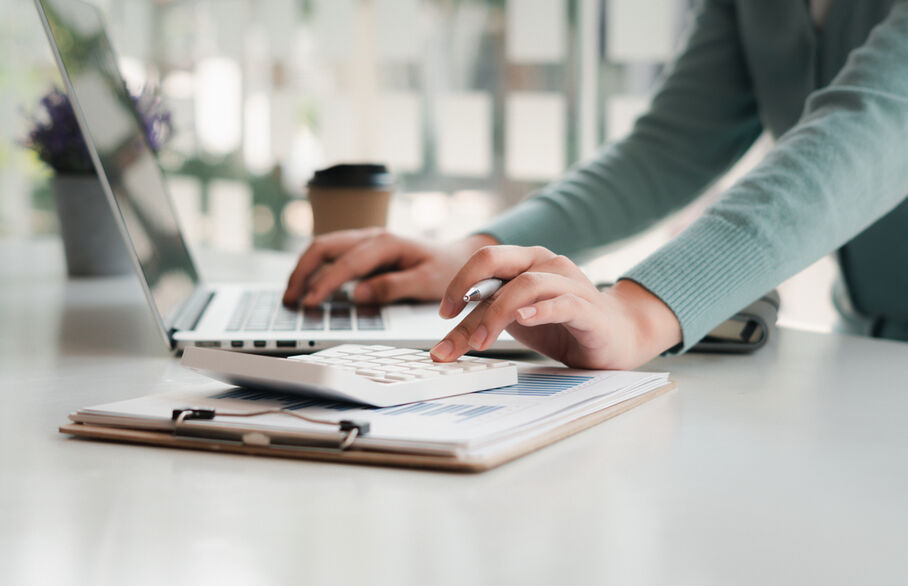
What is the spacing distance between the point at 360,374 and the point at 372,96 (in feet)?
14.7

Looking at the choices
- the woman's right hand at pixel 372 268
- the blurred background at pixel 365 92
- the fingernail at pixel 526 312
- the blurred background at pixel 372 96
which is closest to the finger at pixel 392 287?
the woman's right hand at pixel 372 268

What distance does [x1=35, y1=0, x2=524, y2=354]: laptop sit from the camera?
721mm

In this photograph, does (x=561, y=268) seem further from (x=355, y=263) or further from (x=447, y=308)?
(x=355, y=263)

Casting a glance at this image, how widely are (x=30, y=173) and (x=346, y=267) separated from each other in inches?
203

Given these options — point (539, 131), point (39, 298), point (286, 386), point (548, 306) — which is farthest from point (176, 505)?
point (539, 131)

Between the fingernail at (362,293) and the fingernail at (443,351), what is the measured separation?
0.35 metres

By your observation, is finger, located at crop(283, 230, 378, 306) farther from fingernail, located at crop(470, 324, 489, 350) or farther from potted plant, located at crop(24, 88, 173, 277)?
potted plant, located at crop(24, 88, 173, 277)

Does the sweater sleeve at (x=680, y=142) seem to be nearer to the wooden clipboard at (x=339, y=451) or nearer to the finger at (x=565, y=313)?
the finger at (x=565, y=313)

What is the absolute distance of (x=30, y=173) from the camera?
5.34 m

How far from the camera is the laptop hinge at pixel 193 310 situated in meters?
0.78

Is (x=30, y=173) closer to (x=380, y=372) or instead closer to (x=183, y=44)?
(x=183, y=44)

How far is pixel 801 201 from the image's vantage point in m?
0.73

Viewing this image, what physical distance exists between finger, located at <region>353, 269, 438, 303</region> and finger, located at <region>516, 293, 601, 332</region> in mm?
327

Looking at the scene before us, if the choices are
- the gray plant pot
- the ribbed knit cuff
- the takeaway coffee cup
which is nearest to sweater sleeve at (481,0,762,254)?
the takeaway coffee cup
